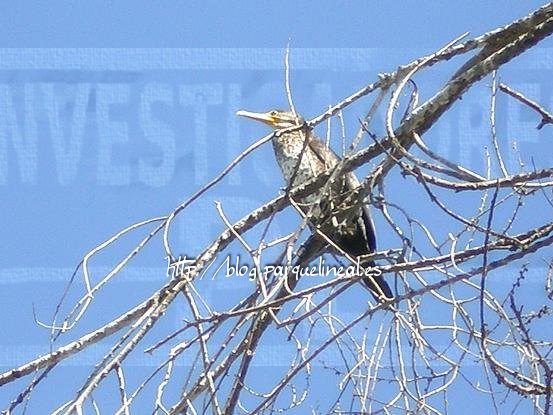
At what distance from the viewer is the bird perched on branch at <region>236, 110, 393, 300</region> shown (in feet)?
6.53

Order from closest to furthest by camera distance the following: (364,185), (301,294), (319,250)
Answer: (301,294)
(364,185)
(319,250)

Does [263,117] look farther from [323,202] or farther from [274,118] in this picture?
[323,202]

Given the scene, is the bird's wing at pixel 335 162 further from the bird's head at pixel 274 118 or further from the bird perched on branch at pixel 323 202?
the bird's head at pixel 274 118

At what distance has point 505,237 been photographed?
1761 millimetres

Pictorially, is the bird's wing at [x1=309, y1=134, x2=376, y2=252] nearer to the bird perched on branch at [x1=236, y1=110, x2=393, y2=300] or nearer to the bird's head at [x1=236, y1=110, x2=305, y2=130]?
the bird perched on branch at [x1=236, y1=110, x2=393, y2=300]

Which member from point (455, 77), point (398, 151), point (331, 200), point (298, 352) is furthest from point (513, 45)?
point (298, 352)

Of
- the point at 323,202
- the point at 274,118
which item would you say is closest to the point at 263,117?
the point at 274,118

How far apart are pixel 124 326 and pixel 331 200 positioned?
402mm

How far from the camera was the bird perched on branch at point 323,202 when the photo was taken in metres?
1.99

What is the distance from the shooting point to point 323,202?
2.07 meters

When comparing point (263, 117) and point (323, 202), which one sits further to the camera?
point (263, 117)

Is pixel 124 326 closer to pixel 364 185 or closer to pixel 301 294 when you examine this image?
pixel 301 294

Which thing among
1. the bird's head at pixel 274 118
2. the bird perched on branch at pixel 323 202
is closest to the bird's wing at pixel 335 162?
the bird perched on branch at pixel 323 202

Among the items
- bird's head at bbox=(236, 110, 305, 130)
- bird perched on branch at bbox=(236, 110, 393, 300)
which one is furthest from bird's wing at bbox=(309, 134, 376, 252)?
bird's head at bbox=(236, 110, 305, 130)
